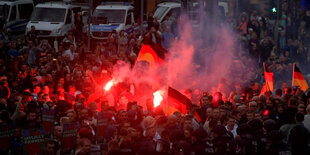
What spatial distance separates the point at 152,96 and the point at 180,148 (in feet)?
16.3

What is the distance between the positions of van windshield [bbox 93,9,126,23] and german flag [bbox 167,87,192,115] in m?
13.6

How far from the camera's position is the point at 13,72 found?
16.1 metres

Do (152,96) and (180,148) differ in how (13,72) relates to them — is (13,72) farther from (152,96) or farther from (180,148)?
(180,148)

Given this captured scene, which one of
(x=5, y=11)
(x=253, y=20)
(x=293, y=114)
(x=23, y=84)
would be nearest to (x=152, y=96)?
(x=23, y=84)

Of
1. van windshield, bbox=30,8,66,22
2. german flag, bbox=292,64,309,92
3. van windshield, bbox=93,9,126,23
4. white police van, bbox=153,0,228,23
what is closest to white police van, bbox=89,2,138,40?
van windshield, bbox=93,9,126,23

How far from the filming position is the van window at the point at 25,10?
28.4 meters

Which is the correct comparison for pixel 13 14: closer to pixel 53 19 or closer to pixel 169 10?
pixel 53 19

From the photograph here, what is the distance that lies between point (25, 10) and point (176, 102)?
17266 mm

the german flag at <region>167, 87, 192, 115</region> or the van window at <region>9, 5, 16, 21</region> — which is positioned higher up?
the german flag at <region>167, 87, 192, 115</region>

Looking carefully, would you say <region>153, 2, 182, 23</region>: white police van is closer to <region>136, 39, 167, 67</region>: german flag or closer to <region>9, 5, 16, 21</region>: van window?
<region>9, 5, 16, 21</region>: van window

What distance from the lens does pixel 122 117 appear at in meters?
11.1

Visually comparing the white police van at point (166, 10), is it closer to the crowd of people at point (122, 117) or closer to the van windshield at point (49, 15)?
the van windshield at point (49, 15)

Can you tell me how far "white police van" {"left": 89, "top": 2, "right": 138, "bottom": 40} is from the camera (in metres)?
26.1

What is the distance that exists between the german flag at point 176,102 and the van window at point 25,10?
16766 millimetres
